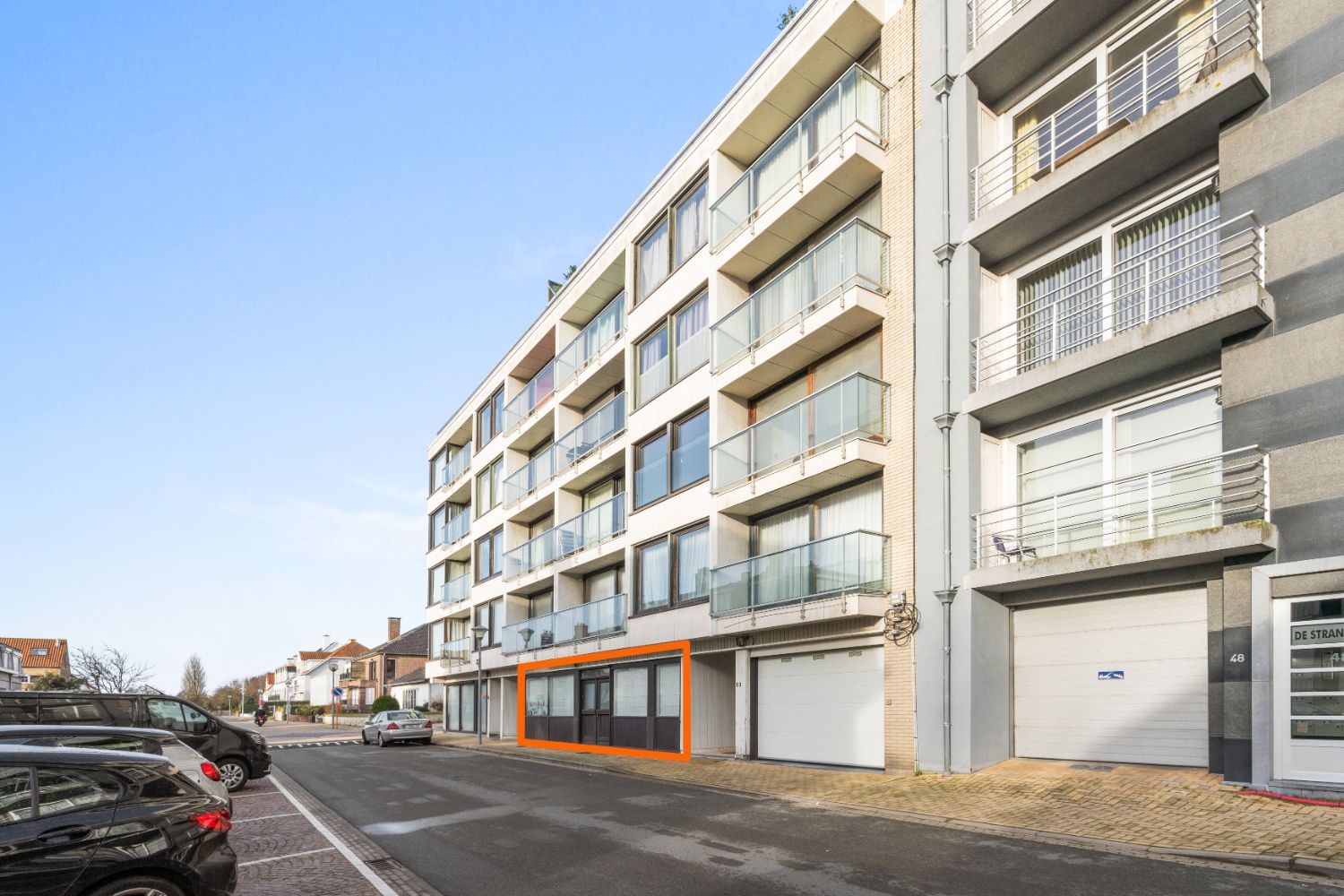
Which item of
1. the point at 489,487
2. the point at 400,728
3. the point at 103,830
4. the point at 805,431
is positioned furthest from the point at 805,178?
the point at 489,487

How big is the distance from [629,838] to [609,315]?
20.9 m

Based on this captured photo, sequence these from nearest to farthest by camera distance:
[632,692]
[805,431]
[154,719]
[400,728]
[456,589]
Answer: [154,719] → [805,431] → [632,692] → [400,728] → [456,589]

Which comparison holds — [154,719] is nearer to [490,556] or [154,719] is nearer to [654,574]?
[654,574]

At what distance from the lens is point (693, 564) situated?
2331 cm

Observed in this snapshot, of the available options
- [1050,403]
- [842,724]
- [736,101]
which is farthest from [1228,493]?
[736,101]

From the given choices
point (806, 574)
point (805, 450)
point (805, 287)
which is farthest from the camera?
point (805, 287)

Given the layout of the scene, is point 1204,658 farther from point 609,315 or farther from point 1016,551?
point 609,315

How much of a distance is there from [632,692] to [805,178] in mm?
13973

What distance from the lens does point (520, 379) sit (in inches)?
1540

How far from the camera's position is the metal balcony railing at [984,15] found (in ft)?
53.5

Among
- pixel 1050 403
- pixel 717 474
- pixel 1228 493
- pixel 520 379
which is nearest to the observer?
pixel 1228 493

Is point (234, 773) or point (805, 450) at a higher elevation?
point (805, 450)

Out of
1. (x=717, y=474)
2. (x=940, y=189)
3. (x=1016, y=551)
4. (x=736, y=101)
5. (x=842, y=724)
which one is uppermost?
(x=736, y=101)

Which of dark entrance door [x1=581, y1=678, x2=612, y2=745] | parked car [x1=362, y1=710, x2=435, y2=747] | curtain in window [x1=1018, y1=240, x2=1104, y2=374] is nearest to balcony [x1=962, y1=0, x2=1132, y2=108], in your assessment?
curtain in window [x1=1018, y1=240, x2=1104, y2=374]
